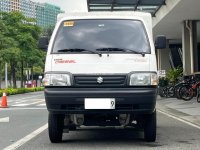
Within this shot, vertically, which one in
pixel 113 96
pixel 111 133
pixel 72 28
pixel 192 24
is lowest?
pixel 111 133

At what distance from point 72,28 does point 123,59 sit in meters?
1.16

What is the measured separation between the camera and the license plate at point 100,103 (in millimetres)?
7336

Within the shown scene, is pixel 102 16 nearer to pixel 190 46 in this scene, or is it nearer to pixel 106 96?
pixel 106 96

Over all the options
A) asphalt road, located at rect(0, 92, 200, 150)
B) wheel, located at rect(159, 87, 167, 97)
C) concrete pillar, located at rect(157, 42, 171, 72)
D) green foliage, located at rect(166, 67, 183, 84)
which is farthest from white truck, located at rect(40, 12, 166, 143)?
concrete pillar, located at rect(157, 42, 171, 72)

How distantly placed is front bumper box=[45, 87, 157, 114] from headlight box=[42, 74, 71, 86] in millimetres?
125

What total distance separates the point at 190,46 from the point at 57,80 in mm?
23941

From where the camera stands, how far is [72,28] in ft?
26.8

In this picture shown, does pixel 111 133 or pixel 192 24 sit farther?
pixel 192 24

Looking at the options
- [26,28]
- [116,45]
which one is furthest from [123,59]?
[26,28]

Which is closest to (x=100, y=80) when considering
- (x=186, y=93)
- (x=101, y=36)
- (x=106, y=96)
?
(x=106, y=96)

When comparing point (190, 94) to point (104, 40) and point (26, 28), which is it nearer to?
point (104, 40)

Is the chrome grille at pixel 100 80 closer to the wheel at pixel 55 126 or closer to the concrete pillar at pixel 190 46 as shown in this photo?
the wheel at pixel 55 126

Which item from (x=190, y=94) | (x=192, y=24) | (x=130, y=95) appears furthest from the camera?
(x=192, y=24)

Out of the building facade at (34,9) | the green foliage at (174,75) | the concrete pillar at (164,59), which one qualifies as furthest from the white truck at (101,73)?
the building facade at (34,9)
